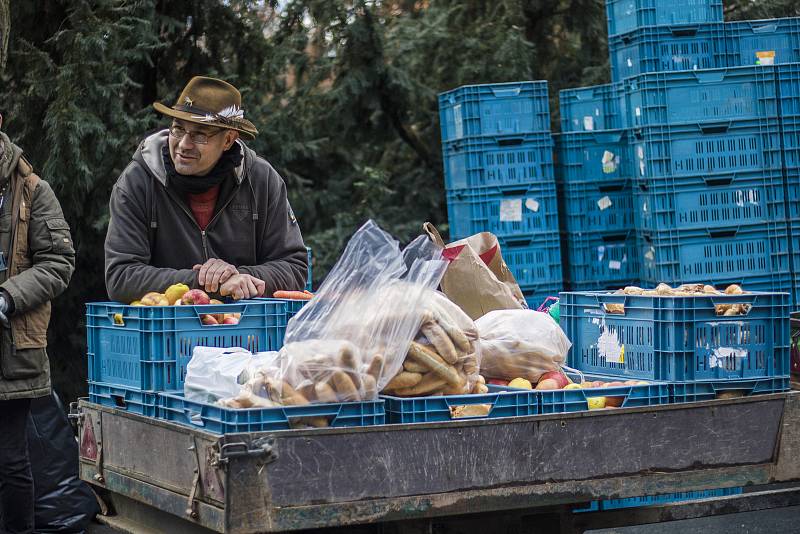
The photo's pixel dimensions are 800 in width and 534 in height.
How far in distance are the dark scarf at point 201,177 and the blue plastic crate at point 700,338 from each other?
1.76 metres

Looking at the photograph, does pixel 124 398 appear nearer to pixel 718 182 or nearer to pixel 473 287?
pixel 473 287

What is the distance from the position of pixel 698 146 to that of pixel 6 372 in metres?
4.85

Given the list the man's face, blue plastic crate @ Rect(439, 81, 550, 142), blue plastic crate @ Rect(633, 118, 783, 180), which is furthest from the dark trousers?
blue plastic crate @ Rect(633, 118, 783, 180)

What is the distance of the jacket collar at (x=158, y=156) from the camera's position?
477 cm

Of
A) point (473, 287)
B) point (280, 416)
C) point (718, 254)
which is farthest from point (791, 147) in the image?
point (280, 416)

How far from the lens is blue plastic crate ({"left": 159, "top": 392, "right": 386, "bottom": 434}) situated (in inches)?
123

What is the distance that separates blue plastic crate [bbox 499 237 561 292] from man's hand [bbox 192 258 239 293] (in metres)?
4.17

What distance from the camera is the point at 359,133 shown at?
35.8ft

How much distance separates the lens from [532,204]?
8422 mm

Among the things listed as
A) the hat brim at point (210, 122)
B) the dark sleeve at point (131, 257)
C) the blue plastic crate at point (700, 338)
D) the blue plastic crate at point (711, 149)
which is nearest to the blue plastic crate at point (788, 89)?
the blue plastic crate at point (711, 149)

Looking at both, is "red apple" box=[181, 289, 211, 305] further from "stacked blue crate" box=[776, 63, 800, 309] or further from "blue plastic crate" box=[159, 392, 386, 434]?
"stacked blue crate" box=[776, 63, 800, 309]

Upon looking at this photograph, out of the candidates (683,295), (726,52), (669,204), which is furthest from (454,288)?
(726,52)

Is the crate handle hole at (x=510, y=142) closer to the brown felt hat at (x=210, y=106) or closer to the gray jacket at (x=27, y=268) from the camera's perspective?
the brown felt hat at (x=210, y=106)

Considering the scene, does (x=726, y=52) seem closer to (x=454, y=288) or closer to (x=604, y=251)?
(x=604, y=251)
